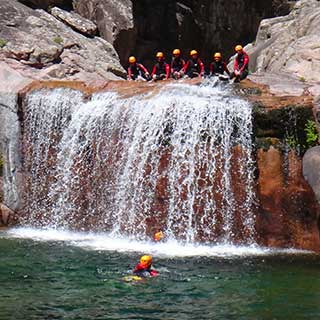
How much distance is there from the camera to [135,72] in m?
18.8

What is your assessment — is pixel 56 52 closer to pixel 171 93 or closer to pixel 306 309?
pixel 171 93

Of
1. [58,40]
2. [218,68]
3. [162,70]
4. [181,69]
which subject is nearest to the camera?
[218,68]

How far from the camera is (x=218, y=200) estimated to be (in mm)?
13211

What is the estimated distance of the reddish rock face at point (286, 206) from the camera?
12.6 meters

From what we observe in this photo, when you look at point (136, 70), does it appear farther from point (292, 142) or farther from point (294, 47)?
point (292, 142)

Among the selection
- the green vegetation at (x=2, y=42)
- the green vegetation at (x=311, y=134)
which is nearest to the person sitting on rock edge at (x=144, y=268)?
the green vegetation at (x=311, y=134)

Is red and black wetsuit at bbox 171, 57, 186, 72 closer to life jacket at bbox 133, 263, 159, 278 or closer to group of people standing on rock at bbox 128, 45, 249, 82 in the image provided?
group of people standing on rock at bbox 128, 45, 249, 82

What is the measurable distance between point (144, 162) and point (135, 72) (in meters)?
5.44

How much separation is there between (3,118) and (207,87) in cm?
520

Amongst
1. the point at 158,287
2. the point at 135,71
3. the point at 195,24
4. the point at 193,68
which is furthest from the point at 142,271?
the point at 195,24

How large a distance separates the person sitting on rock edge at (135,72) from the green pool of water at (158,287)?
7761mm

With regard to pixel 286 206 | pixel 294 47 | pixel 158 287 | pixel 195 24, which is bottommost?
pixel 158 287

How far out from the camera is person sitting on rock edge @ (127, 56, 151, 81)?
1841 cm

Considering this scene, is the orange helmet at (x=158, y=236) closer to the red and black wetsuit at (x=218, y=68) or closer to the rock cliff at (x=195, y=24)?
the red and black wetsuit at (x=218, y=68)
